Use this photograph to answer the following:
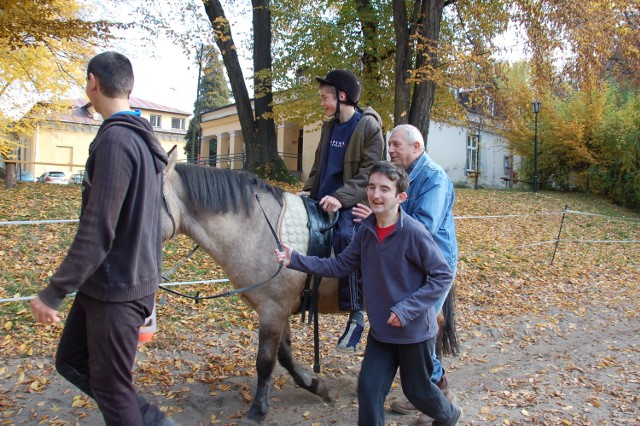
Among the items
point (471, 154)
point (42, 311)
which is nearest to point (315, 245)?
point (42, 311)

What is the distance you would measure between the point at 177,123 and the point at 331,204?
5931cm

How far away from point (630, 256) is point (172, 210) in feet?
37.2

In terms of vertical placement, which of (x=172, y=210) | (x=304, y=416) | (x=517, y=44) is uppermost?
(x=517, y=44)

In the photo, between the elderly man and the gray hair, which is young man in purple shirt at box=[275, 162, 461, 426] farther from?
the gray hair

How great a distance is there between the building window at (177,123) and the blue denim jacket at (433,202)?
59145 millimetres

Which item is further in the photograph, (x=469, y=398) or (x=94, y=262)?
(x=469, y=398)

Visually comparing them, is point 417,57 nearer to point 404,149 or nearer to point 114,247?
point 404,149

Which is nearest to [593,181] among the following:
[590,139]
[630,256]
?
[590,139]

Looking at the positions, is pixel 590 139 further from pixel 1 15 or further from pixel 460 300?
pixel 1 15

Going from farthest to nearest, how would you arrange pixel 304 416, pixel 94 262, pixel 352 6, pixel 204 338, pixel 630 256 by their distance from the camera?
pixel 352 6, pixel 630 256, pixel 204 338, pixel 304 416, pixel 94 262

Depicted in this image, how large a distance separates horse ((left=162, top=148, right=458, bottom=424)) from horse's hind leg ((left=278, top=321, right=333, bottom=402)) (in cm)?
36

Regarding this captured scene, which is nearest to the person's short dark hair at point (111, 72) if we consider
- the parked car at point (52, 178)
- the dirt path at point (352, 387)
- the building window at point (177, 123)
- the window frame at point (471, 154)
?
the dirt path at point (352, 387)

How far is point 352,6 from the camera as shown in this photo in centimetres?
1305

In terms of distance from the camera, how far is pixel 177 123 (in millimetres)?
59125
